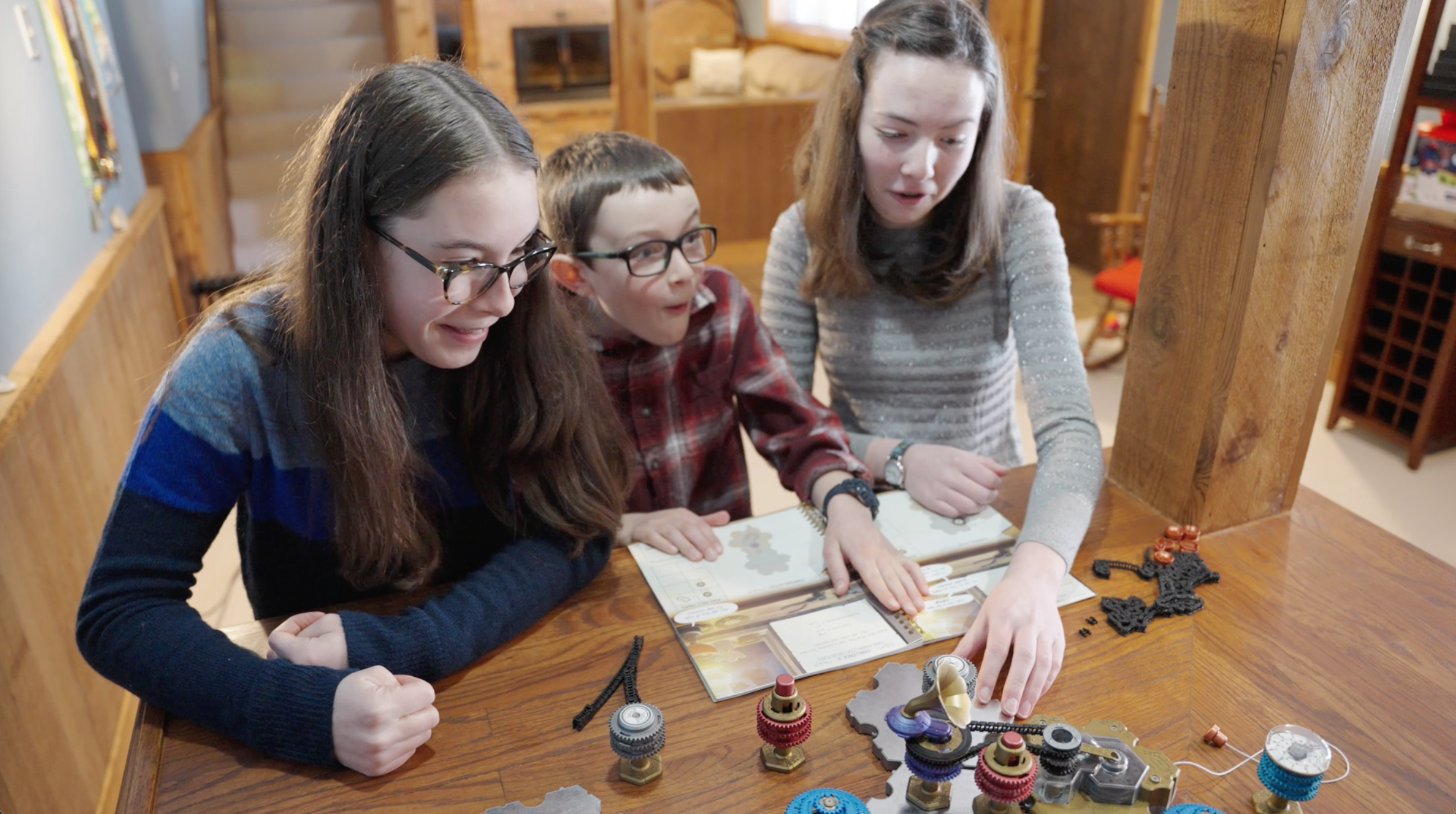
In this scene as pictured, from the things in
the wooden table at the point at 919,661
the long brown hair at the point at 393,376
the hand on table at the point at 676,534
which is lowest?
the wooden table at the point at 919,661

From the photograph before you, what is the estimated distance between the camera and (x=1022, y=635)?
996 millimetres

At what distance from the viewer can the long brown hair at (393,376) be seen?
96 cm

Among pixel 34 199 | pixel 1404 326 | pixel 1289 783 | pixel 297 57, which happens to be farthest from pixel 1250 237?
pixel 297 57

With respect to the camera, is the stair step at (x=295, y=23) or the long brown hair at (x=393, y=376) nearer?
the long brown hair at (x=393, y=376)

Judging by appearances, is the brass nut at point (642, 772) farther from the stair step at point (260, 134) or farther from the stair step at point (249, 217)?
the stair step at point (260, 134)

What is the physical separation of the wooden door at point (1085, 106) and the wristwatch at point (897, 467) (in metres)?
3.54

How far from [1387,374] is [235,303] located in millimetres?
3687

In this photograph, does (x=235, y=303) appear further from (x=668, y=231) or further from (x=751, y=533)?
(x=751, y=533)

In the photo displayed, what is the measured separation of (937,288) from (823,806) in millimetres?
916

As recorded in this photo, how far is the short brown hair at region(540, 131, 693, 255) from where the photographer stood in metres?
1.32

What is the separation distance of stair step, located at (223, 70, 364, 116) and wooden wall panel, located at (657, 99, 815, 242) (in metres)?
1.83

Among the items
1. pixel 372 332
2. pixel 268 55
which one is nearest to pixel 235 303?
pixel 372 332

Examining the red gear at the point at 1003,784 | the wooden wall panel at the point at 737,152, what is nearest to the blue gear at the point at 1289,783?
the red gear at the point at 1003,784

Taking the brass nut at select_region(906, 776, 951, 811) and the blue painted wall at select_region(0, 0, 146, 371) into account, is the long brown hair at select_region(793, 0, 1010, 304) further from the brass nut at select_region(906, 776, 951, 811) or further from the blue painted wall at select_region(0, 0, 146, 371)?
the blue painted wall at select_region(0, 0, 146, 371)
